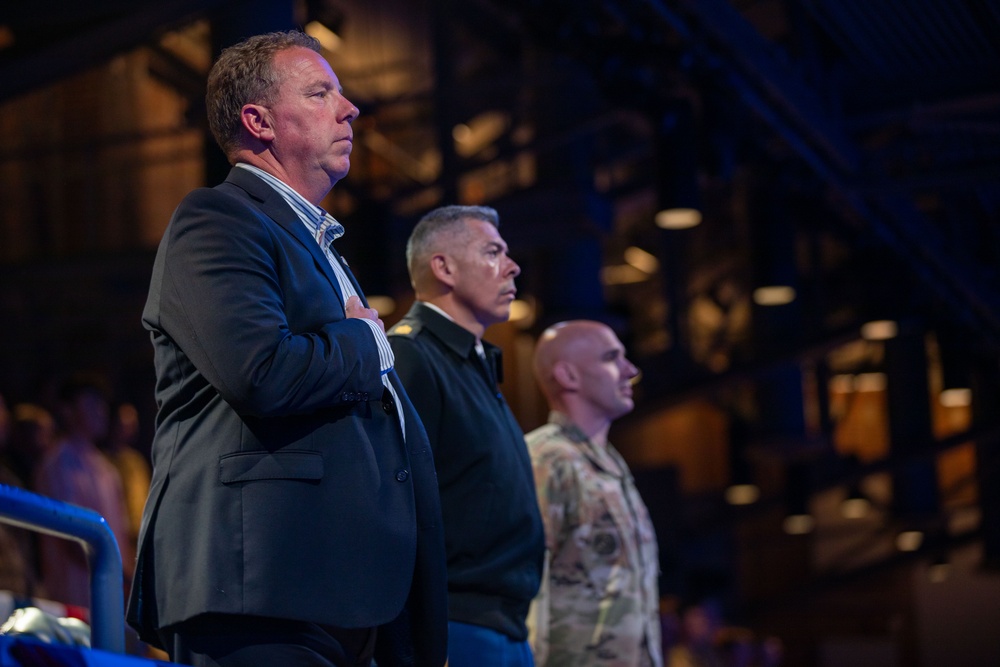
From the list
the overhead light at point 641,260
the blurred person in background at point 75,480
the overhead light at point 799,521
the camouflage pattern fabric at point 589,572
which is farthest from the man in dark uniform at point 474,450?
the overhead light at point 641,260

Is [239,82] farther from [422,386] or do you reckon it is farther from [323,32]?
[323,32]

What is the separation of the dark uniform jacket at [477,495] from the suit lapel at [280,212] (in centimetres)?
80

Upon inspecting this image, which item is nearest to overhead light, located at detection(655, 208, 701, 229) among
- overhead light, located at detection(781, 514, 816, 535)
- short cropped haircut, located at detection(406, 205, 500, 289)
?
short cropped haircut, located at detection(406, 205, 500, 289)

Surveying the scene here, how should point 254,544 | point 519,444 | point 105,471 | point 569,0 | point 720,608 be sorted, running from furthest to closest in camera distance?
point 720,608
point 569,0
point 105,471
point 519,444
point 254,544

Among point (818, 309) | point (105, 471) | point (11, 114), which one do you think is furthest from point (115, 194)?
point (105, 471)

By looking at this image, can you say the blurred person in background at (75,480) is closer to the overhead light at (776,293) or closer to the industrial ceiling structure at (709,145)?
the industrial ceiling structure at (709,145)

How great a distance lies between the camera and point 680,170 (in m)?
6.32

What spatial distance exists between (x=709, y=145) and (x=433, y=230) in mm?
3717

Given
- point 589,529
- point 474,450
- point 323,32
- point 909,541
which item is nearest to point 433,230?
point 474,450

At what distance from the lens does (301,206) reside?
6.41 feet

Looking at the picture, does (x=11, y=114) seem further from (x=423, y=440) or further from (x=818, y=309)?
(x=423, y=440)

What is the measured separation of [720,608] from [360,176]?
798cm

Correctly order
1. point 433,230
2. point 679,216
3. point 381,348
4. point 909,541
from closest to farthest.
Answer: point 381,348 < point 433,230 < point 679,216 < point 909,541

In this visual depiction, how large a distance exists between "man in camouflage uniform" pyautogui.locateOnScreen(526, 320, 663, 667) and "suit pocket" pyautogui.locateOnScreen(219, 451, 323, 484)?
178 centimetres
